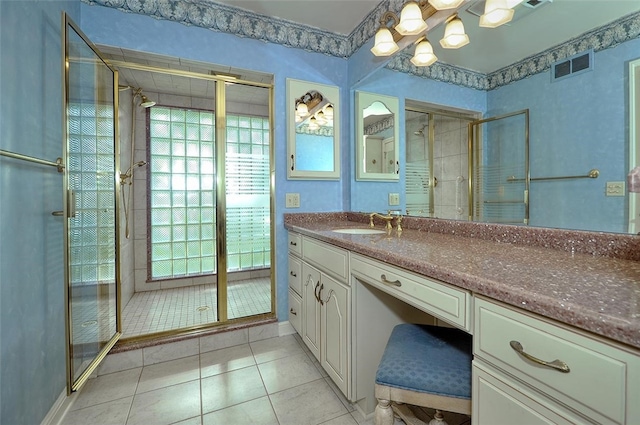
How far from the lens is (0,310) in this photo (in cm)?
96

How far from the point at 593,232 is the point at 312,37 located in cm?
219

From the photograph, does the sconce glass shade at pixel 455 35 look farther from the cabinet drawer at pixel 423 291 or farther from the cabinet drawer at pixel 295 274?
the cabinet drawer at pixel 295 274

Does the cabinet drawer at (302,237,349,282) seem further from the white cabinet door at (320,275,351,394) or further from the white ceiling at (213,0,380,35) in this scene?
the white ceiling at (213,0,380,35)

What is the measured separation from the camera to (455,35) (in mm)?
1412

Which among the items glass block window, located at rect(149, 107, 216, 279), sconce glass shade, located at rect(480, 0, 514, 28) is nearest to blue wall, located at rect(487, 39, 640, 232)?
sconce glass shade, located at rect(480, 0, 514, 28)

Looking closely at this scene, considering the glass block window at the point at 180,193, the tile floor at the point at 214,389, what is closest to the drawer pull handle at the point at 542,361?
the tile floor at the point at 214,389

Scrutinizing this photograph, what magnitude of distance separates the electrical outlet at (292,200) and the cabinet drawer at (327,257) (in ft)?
1.48

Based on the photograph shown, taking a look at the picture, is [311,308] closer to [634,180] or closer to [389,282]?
[389,282]

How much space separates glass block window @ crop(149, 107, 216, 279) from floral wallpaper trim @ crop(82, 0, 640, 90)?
118 cm

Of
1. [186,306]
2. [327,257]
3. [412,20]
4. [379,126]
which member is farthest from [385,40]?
[186,306]

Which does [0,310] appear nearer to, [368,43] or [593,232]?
[593,232]

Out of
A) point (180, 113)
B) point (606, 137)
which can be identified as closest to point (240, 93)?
point (180, 113)

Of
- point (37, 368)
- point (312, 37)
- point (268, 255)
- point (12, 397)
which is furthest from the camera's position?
point (268, 255)

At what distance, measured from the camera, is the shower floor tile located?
7.16 ft
